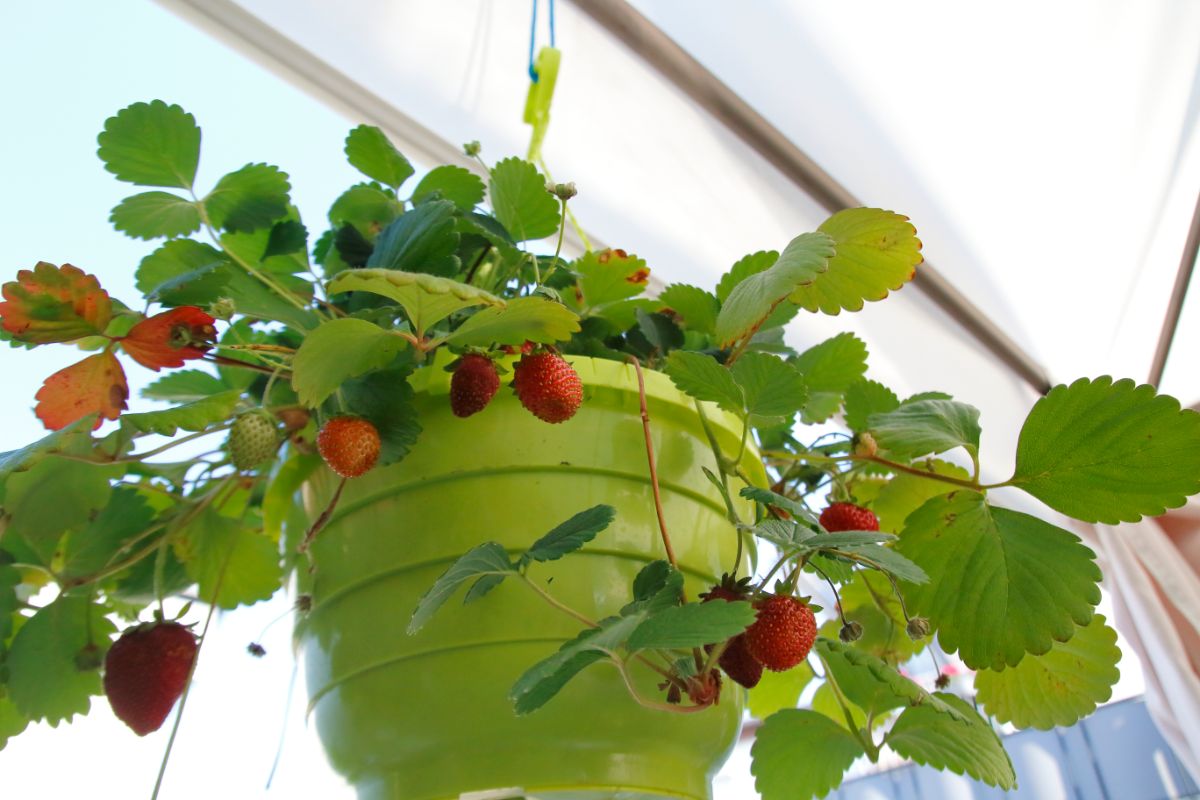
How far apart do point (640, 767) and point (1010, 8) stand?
1.06 metres

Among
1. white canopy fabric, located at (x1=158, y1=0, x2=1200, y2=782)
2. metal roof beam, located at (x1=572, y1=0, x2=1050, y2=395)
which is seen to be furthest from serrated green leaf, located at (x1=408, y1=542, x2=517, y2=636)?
metal roof beam, located at (x1=572, y1=0, x2=1050, y2=395)

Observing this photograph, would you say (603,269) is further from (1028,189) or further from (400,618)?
(1028,189)

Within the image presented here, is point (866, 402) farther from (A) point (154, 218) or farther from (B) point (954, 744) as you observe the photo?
(A) point (154, 218)

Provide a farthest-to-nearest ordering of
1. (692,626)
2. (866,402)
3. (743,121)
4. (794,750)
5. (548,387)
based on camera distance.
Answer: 1. (743,121)
2. (866,402)
3. (794,750)
4. (548,387)
5. (692,626)

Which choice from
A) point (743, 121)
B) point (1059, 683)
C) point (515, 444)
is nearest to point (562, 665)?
point (515, 444)

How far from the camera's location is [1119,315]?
1.50 meters

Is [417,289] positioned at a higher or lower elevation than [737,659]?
higher

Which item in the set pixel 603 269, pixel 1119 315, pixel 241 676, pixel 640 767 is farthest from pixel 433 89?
pixel 1119 315

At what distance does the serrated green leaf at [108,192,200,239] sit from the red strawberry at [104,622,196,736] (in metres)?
0.25

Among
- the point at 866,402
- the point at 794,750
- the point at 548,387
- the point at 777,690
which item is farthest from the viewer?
the point at 777,690

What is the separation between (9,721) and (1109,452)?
2.20ft

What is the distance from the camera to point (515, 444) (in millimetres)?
491

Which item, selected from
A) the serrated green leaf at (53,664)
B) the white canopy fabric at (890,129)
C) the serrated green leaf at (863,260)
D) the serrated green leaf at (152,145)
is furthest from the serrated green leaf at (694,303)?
the white canopy fabric at (890,129)

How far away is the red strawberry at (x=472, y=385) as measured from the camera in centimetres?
46
